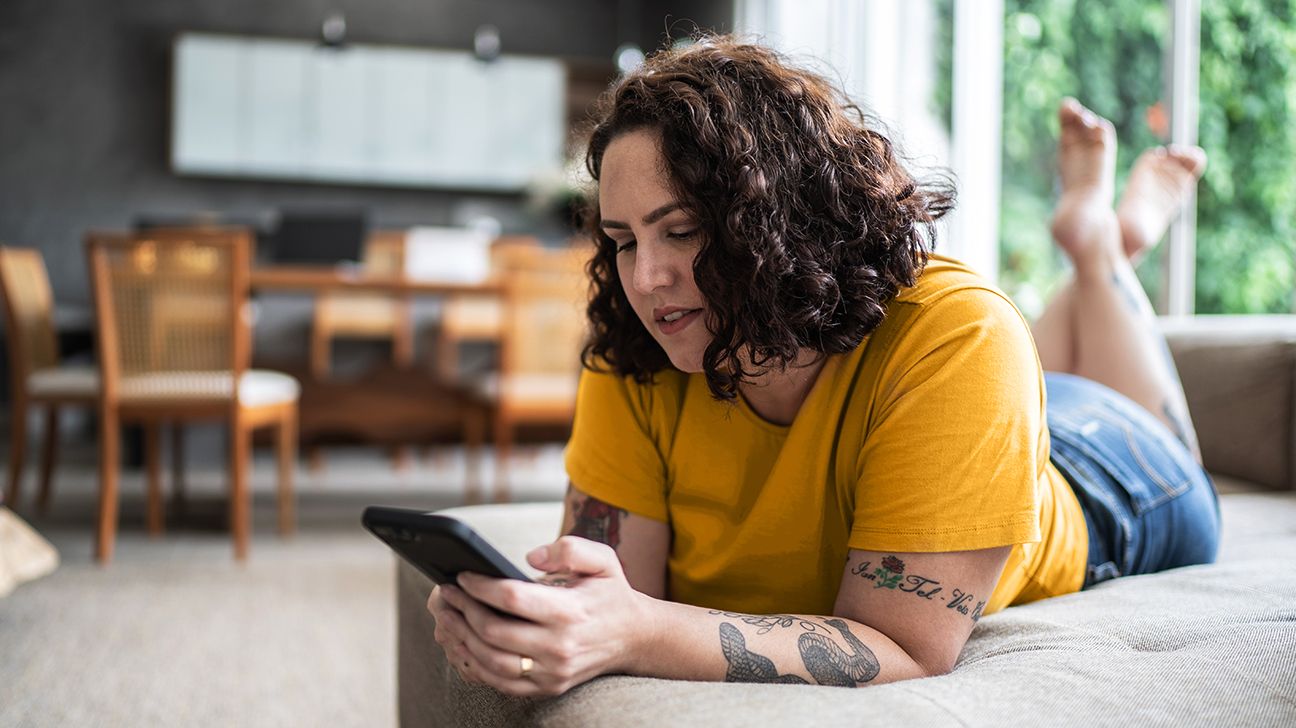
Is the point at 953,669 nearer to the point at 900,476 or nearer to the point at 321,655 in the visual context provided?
the point at 900,476

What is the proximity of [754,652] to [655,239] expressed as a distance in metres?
0.36

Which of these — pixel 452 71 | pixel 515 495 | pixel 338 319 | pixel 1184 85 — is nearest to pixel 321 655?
pixel 515 495

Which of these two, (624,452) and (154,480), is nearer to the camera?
(624,452)

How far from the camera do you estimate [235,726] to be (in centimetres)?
181

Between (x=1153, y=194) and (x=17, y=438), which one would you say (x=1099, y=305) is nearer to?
(x=1153, y=194)

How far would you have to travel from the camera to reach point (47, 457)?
3672mm

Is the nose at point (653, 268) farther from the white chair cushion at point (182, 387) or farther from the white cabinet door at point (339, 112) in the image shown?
the white cabinet door at point (339, 112)

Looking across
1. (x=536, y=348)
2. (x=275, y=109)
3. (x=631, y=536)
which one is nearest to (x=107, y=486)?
(x=536, y=348)

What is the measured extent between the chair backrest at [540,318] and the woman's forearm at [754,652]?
259cm

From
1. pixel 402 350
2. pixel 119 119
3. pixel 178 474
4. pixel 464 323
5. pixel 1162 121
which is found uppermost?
pixel 119 119

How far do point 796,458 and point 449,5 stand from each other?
671cm

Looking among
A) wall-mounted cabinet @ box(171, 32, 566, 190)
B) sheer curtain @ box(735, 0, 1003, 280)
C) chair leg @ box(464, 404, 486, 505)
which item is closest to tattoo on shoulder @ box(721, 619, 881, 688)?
sheer curtain @ box(735, 0, 1003, 280)

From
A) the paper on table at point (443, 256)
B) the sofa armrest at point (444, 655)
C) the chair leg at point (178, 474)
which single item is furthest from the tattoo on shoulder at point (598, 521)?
the paper on table at point (443, 256)

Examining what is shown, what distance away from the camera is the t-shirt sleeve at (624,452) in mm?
1114
